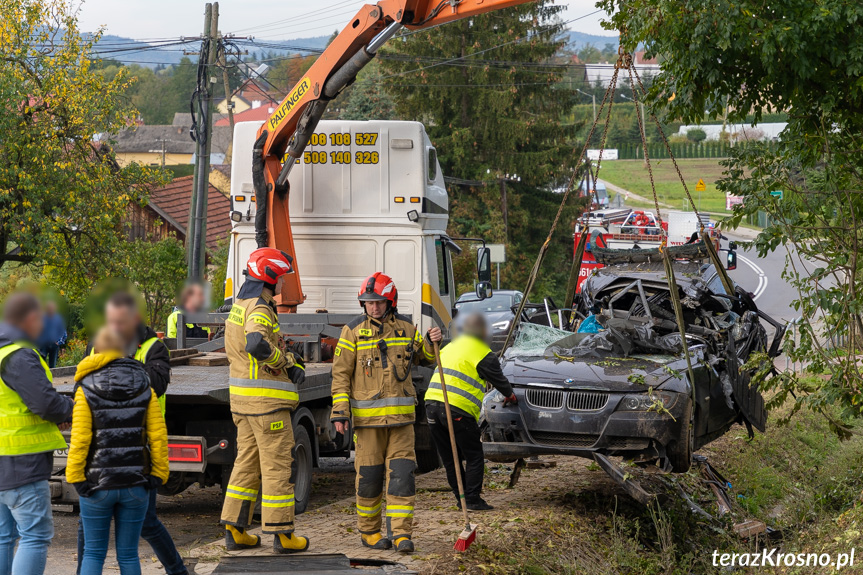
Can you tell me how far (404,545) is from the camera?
646 cm

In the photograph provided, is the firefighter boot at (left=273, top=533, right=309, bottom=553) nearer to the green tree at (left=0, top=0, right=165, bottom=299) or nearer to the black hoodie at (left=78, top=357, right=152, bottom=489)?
the black hoodie at (left=78, top=357, right=152, bottom=489)

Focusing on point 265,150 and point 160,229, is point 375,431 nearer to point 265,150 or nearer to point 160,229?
point 265,150

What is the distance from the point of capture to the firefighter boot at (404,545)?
21.2ft

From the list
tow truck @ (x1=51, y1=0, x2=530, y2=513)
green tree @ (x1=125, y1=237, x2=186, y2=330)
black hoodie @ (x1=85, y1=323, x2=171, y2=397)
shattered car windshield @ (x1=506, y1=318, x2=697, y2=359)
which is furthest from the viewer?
green tree @ (x1=125, y1=237, x2=186, y2=330)

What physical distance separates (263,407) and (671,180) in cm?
7276

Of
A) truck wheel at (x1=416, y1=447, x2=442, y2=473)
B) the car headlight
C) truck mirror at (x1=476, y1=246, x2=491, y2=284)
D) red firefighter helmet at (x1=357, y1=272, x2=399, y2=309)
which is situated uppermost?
red firefighter helmet at (x1=357, y1=272, x2=399, y2=309)

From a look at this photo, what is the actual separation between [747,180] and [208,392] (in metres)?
4.56

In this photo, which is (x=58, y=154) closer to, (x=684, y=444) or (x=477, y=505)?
(x=477, y=505)

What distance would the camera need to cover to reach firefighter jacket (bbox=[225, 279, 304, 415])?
627cm

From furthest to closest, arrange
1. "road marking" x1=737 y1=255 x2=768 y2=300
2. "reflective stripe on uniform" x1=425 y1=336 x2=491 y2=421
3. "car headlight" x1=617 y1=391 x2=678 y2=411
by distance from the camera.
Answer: "road marking" x1=737 y1=255 x2=768 y2=300, "reflective stripe on uniform" x1=425 y1=336 x2=491 y2=421, "car headlight" x1=617 y1=391 x2=678 y2=411

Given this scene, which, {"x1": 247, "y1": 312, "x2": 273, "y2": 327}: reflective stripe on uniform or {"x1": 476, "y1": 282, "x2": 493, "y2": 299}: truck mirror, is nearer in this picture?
{"x1": 247, "y1": 312, "x2": 273, "y2": 327}: reflective stripe on uniform

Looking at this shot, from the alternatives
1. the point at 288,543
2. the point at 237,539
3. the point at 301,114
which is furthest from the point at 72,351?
the point at 288,543

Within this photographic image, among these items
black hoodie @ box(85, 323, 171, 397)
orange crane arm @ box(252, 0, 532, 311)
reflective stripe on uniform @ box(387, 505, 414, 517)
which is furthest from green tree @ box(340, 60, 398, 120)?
black hoodie @ box(85, 323, 171, 397)

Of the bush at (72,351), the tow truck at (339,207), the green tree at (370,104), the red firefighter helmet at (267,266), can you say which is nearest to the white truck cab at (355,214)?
the tow truck at (339,207)
